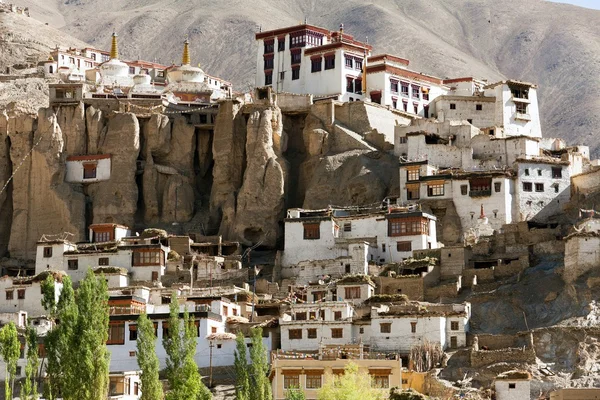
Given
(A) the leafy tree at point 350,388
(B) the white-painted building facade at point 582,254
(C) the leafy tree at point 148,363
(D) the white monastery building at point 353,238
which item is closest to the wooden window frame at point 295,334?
(A) the leafy tree at point 350,388

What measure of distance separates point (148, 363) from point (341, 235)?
2414cm

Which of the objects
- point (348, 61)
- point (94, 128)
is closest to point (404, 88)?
point (348, 61)

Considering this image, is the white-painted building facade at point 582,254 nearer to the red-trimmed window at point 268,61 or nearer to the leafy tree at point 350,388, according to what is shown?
the leafy tree at point 350,388

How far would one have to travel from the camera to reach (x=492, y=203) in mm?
81688

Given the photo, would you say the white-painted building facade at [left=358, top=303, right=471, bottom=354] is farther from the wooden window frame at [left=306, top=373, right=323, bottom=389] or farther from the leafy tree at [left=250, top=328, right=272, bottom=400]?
the leafy tree at [left=250, top=328, right=272, bottom=400]

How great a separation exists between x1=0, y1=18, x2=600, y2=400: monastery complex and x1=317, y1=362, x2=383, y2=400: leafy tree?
2.28 m

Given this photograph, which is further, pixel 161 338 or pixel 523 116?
pixel 523 116

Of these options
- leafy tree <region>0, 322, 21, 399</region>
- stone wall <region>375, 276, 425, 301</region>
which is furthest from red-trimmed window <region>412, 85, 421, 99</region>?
leafy tree <region>0, 322, 21, 399</region>

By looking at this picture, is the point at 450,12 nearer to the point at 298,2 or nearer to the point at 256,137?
the point at 298,2

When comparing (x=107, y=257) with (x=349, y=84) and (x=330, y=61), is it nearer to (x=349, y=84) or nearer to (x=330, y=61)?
(x=349, y=84)

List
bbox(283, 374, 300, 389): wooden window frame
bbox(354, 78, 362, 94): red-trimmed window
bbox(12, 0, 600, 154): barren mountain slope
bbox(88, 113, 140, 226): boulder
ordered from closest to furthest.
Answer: bbox(283, 374, 300, 389): wooden window frame < bbox(88, 113, 140, 226): boulder < bbox(354, 78, 362, 94): red-trimmed window < bbox(12, 0, 600, 154): barren mountain slope

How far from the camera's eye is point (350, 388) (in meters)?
56.5

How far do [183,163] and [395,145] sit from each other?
1357 centimetres

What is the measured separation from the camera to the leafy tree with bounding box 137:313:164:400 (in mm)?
57844
